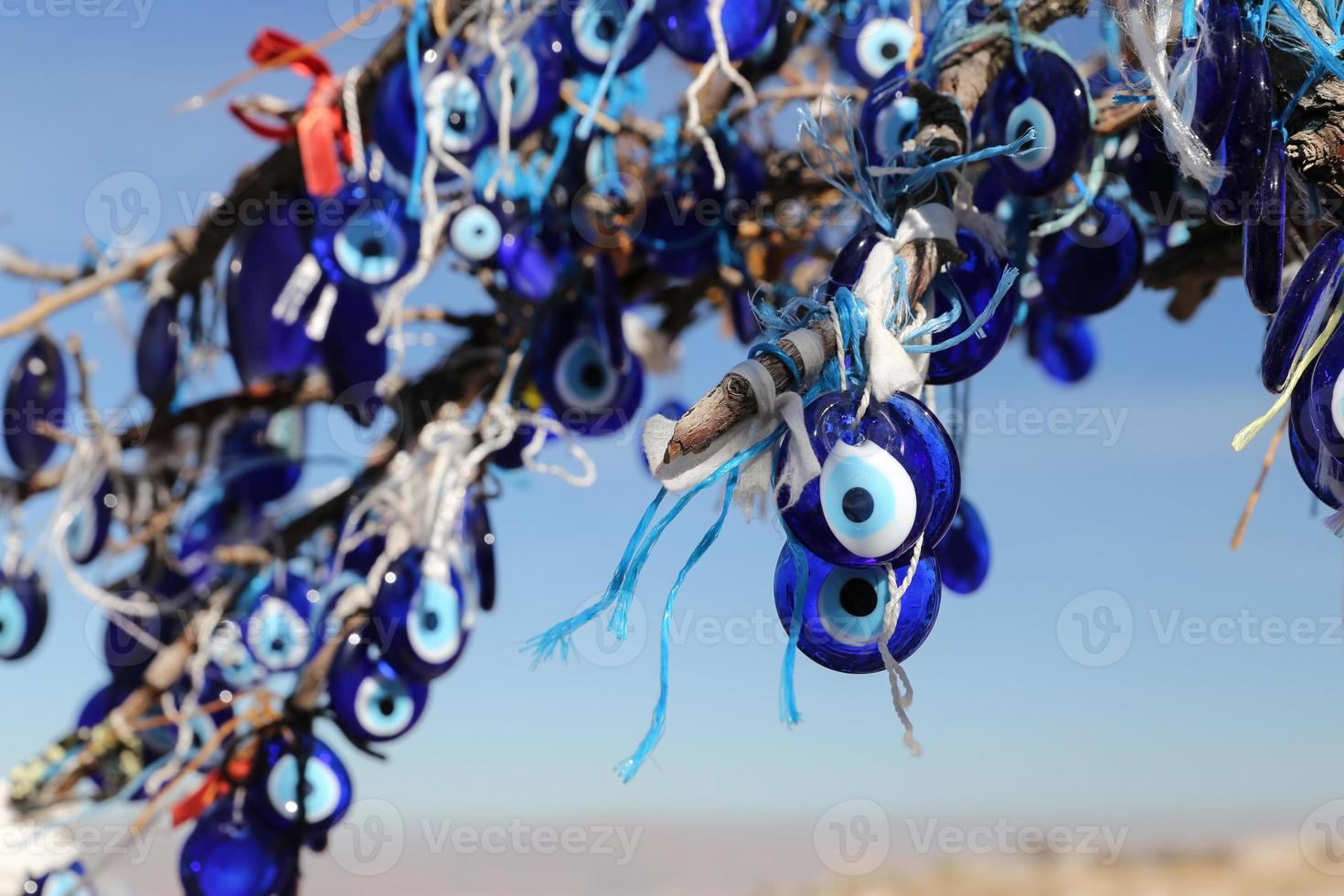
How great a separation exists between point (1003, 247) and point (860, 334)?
145 millimetres

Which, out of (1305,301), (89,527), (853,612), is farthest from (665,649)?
(89,527)

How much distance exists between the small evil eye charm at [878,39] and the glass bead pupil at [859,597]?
1.68 ft

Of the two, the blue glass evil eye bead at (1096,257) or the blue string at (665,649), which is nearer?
the blue string at (665,649)

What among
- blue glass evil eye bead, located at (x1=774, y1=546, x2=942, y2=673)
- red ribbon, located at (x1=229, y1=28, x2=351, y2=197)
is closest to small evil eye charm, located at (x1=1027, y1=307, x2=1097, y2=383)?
red ribbon, located at (x1=229, y1=28, x2=351, y2=197)

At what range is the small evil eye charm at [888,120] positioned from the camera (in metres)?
0.65

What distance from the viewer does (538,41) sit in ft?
3.17

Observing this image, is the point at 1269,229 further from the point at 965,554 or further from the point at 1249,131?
the point at 965,554

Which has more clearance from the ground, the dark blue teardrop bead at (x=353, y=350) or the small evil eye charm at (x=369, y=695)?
the dark blue teardrop bead at (x=353, y=350)

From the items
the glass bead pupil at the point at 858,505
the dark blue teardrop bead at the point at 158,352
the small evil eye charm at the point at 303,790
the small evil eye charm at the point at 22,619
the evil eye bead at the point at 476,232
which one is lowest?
the small evil eye charm at the point at 303,790

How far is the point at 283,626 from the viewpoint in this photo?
3.92 feet

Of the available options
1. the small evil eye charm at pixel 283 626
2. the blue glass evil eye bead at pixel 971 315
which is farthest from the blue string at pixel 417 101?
the blue glass evil eye bead at pixel 971 315

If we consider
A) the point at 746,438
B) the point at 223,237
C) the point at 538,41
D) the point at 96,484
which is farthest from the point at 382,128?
the point at 746,438

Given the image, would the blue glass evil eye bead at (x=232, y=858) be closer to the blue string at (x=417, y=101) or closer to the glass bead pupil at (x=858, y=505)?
the blue string at (x=417, y=101)

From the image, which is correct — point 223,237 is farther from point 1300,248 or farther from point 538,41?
point 1300,248
